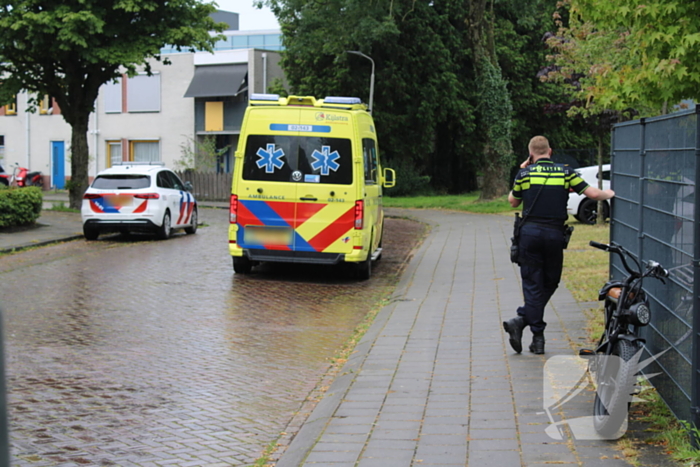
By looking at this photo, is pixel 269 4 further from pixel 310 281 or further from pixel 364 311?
pixel 364 311

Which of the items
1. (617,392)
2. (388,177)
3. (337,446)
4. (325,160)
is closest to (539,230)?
(617,392)

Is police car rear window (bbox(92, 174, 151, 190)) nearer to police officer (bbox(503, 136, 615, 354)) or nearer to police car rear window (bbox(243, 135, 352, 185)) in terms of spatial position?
police car rear window (bbox(243, 135, 352, 185))

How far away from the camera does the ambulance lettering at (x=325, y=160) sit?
1269 centimetres

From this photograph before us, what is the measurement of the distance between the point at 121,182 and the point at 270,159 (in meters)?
6.75

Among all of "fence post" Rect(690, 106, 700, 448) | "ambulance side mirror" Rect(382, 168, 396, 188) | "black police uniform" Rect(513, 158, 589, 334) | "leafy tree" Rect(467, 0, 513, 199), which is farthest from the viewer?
"leafy tree" Rect(467, 0, 513, 199)

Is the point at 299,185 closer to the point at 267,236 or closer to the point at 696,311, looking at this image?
the point at 267,236

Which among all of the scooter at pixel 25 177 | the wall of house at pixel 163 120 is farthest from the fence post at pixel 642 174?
the scooter at pixel 25 177

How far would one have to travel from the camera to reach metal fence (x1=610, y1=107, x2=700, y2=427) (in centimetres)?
455

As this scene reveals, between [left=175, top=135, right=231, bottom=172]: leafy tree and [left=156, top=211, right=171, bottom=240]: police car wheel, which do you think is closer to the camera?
[left=156, top=211, right=171, bottom=240]: police car wheel

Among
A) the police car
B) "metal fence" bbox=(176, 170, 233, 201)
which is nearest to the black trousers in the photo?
the police car

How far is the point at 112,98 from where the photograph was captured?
4834cm

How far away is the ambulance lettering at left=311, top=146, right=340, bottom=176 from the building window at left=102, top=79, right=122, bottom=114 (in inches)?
1501

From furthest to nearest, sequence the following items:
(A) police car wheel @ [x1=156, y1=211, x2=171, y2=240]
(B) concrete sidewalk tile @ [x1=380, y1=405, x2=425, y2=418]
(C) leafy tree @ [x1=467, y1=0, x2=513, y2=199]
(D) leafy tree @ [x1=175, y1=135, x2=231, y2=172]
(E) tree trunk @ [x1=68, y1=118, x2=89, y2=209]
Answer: (D) leafy tree @ [x1=175, y1=135, x2=231, y2=172]
(C) leafy tree @ [x1=467, y1=0, x2=513, y2=199]
(E) tree trunk @ [x1=68, y1=118, x2=89, y2=209]
(A) police car wheel @ [x1=156, y1=211, x2=171, y2=240]
(B) concrete sidewalk tile @ [x1=380, y1=405, x2=425, y2=418]

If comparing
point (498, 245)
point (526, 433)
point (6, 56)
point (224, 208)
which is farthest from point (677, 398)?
point (224, 208)
